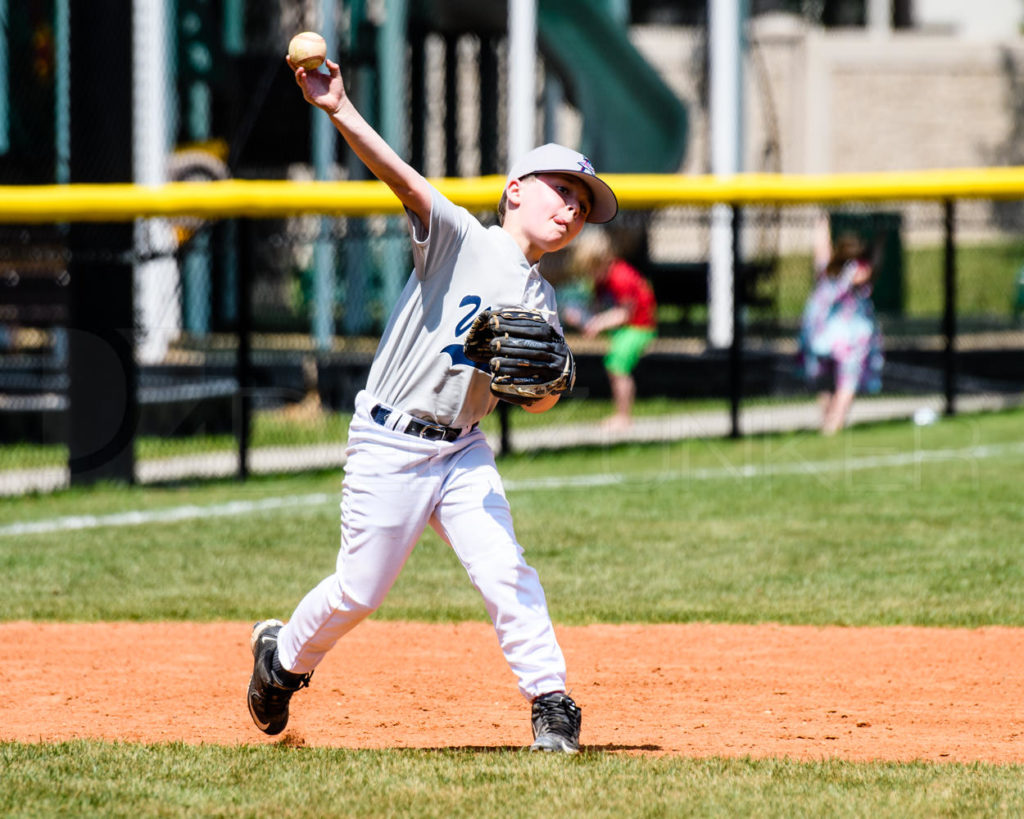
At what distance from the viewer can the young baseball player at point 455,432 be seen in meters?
4.07

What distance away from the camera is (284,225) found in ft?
63.3

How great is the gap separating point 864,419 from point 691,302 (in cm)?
481

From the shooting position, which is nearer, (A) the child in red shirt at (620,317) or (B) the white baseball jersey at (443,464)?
(B) the white baseball jersey at (443,464)

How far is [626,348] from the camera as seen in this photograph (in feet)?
41.9

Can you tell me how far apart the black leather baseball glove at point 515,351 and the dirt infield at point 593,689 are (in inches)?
42.6

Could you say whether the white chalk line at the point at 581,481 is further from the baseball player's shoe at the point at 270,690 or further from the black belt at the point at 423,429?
the black belt at the point at 423,429

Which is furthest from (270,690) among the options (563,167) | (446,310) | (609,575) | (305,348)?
(305,348)

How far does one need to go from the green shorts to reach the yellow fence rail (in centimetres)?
165

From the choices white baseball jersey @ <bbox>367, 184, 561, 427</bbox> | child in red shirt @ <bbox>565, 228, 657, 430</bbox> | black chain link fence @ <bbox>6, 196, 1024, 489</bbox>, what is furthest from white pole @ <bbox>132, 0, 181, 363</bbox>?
white baseball jersey @ <bbox>367, 184, 561, 427</bbox>

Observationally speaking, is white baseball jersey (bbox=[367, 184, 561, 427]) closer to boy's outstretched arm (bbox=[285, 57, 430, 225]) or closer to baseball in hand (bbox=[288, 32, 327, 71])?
boy's outstretched arm (bbox=[285, 57, 430, 225])

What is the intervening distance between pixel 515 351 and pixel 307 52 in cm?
93

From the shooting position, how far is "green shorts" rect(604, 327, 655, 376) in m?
12.7

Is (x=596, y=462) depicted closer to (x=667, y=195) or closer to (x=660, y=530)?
(x=667, y=195)

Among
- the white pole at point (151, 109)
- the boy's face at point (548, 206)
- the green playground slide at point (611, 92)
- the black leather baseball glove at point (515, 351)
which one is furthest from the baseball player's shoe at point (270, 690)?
the green playground slide at point (611, 92)
